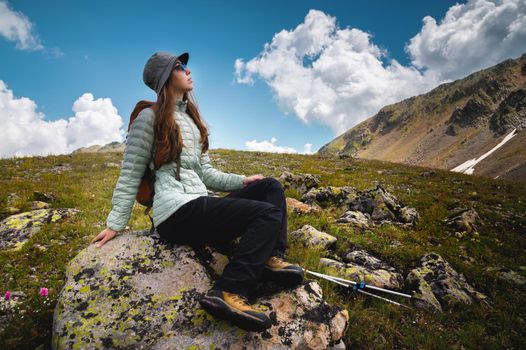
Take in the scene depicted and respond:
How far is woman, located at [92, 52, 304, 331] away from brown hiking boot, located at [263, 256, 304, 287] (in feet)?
0.05

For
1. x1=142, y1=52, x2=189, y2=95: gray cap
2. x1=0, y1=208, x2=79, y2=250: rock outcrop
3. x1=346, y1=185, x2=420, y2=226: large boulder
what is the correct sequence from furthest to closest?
x1=346, y1=185, x2=420, y2=226: large boulder < x1=0, y1=208, x2=79, y2=250: rock outcrop < x1=142, y1=52, x2=189, y2=95: gray cap

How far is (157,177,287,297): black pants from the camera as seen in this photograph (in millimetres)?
3744

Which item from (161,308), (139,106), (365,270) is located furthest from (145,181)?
(365,270)

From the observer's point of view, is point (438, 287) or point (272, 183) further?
point (438, 287)

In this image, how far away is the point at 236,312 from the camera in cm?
331

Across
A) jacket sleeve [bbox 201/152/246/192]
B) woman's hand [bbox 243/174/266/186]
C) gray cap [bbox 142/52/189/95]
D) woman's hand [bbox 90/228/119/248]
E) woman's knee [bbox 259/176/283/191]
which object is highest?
gray cap [bbox 142/52/189/95]

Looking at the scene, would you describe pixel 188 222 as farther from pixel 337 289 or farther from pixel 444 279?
pixel 444 279

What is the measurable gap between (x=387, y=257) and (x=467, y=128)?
146697mm

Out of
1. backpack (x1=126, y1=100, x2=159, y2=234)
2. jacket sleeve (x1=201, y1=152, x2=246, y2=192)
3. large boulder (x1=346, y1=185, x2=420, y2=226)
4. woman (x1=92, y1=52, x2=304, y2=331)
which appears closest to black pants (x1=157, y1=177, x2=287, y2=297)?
woman (x1=92, y1=52, x2=304, y2=331)

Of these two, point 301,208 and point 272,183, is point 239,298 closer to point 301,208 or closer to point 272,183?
point 272,183

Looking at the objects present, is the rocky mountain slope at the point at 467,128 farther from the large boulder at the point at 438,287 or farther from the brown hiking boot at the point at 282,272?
the brown hiking boot at the point at 282,272

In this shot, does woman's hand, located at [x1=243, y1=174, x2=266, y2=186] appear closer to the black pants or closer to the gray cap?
the black pants

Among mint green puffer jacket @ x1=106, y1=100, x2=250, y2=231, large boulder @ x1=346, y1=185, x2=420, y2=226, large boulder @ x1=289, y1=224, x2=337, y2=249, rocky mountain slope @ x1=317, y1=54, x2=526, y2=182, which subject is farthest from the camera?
rocky mountain slope @ x1=317, y1=54, x2=526, y2=182

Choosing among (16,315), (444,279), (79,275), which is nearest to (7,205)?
(16,315)
